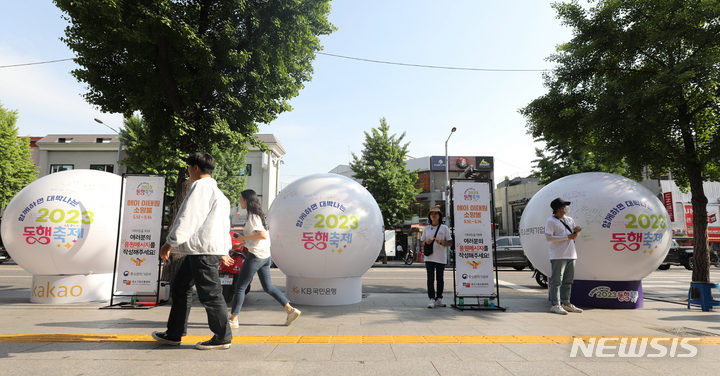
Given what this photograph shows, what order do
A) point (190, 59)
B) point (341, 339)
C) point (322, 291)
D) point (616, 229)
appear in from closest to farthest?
point (341, 339) < point (616, 229) < point (322, 291) < point (190, 59)

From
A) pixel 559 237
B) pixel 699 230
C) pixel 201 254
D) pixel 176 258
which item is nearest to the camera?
pixel 201 254

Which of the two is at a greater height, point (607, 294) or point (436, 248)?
point (436, 248)

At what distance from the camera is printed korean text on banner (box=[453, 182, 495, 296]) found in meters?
7.06

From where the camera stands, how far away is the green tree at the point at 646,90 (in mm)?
7918

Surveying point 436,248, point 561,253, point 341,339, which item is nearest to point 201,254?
point 341,339

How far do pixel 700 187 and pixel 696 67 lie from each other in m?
2.97

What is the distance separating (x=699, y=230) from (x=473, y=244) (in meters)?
5.90

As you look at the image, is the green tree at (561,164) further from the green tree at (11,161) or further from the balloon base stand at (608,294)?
the green tree at (11,161)

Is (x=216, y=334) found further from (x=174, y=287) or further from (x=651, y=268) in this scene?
(x=651, y=268)

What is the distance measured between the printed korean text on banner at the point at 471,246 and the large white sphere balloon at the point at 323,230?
5.11 ft

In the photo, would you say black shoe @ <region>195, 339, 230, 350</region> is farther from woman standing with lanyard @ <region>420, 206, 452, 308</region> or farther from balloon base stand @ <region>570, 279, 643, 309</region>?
balloon base stand @ <region>570, 279, 643, 309</region>

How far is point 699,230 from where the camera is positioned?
8.75 metres

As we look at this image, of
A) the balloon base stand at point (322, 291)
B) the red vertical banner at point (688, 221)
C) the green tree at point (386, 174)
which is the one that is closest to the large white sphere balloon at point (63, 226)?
the balloon base stand at point (322, 291)

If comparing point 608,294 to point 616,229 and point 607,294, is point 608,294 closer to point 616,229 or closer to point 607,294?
point 607,294
